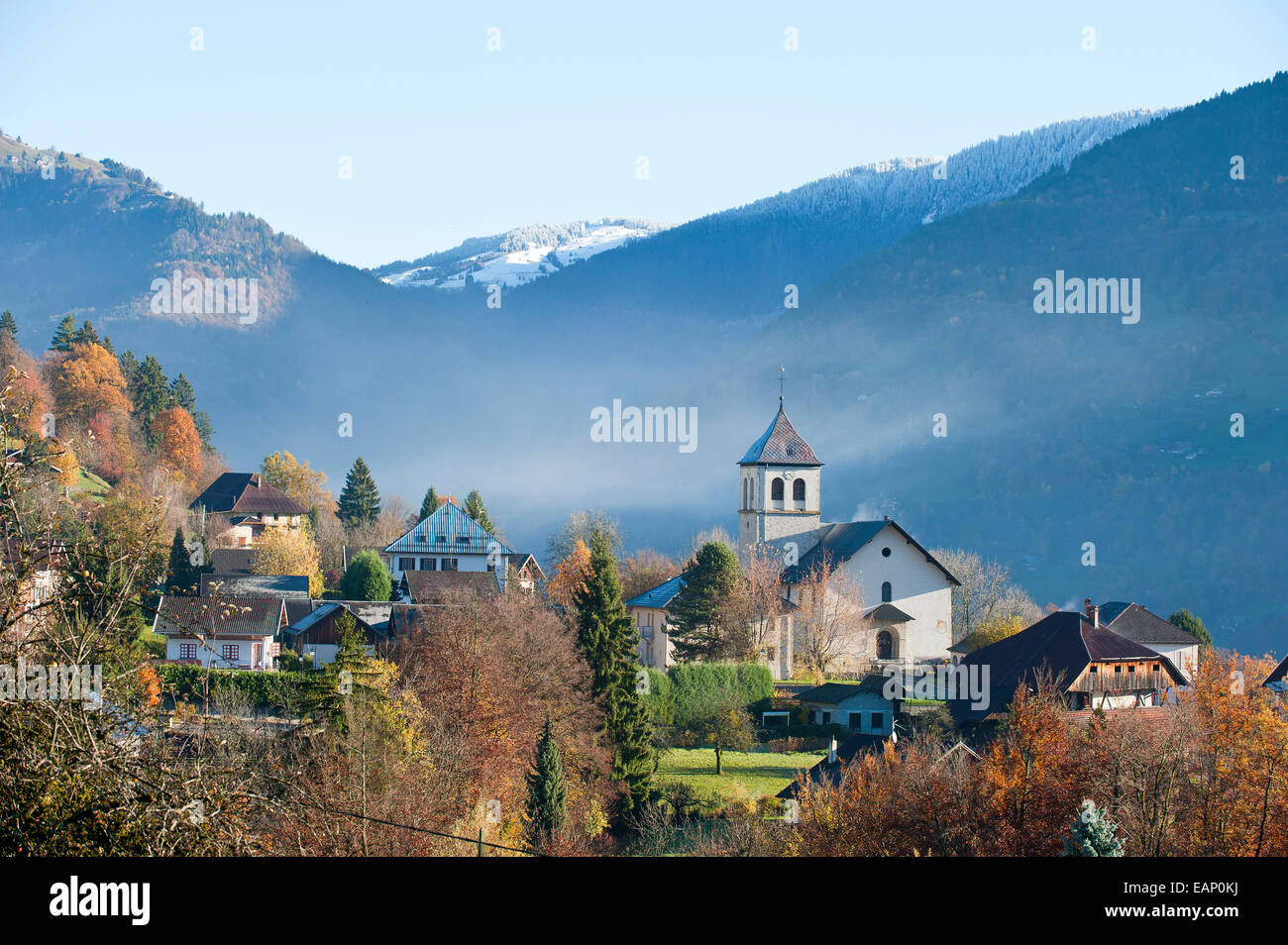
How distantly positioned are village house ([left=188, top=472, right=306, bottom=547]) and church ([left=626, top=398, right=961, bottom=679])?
31102mm

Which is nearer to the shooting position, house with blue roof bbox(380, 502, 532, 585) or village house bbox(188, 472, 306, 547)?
house with blue roof bbox(380, 502, 532, 585)

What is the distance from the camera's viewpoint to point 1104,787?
Answer: 89.0 feet

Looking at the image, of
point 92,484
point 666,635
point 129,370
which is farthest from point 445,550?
point 129,370

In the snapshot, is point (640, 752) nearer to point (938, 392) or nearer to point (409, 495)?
point (409, 495)

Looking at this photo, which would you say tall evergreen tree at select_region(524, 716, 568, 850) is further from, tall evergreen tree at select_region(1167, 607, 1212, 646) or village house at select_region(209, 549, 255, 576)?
tall evergreen tree at select_region(1167, 607, 1212, 646)

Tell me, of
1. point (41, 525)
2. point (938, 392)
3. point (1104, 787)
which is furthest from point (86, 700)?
point (938, 392)

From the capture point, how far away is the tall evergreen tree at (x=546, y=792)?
3353cm

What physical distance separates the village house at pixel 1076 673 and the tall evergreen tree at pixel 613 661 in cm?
1286

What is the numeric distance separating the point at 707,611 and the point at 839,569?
11498mm

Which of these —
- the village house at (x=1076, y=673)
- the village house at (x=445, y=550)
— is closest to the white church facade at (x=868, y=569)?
the village house at (x=1076, y=673)

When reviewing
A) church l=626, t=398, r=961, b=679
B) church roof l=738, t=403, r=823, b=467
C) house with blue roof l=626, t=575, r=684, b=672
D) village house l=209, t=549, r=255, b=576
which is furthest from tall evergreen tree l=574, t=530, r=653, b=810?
village house l=209, t=549, r=255, b=576

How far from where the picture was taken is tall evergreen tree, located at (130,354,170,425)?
8950 cm
